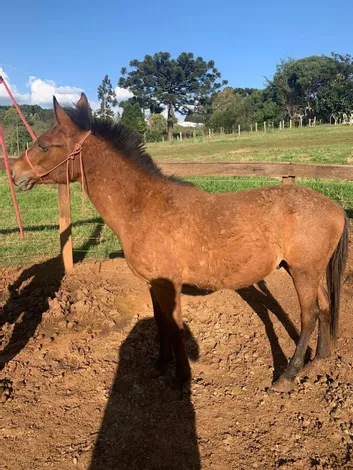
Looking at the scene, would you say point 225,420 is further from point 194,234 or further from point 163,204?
point 163,204

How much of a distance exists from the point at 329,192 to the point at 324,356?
8.20 metres

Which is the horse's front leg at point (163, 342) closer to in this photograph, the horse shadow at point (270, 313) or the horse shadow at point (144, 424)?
the horse shadow at point (144, 424)

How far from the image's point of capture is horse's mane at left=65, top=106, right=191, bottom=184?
3.59 metres

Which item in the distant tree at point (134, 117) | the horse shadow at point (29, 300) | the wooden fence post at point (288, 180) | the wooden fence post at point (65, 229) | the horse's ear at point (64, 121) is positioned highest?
the distant tree at point (134, 117)

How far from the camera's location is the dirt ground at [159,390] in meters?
2.82

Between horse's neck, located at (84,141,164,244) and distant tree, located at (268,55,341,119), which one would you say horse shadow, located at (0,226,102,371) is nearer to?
horse's neck, located at (84,141,164,244)

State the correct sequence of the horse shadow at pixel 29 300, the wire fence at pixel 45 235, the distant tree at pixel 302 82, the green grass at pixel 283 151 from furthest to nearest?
1. the distant tree at pixel 302 82
2. the green grass at pixel 283 151
3. the wire fence at pixel 45 235
4. the horse shadow at pixel 29 300

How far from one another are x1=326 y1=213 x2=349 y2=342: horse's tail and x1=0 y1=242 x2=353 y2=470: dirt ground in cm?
39

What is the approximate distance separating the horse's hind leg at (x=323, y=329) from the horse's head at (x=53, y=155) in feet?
9.83

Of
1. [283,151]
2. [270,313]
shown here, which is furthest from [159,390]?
[283,151]

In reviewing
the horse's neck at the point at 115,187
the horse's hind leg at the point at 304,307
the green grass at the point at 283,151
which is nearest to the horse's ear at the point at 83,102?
the horse's neck at the point at 115,187

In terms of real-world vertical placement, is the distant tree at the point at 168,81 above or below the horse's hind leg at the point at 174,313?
above

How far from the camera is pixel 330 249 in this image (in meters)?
3.59

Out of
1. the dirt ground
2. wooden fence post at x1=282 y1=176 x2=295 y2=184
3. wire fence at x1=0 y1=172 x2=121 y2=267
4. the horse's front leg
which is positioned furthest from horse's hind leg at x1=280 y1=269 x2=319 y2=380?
wire fence at x1=0 y1=172 x2=121 y2=267
